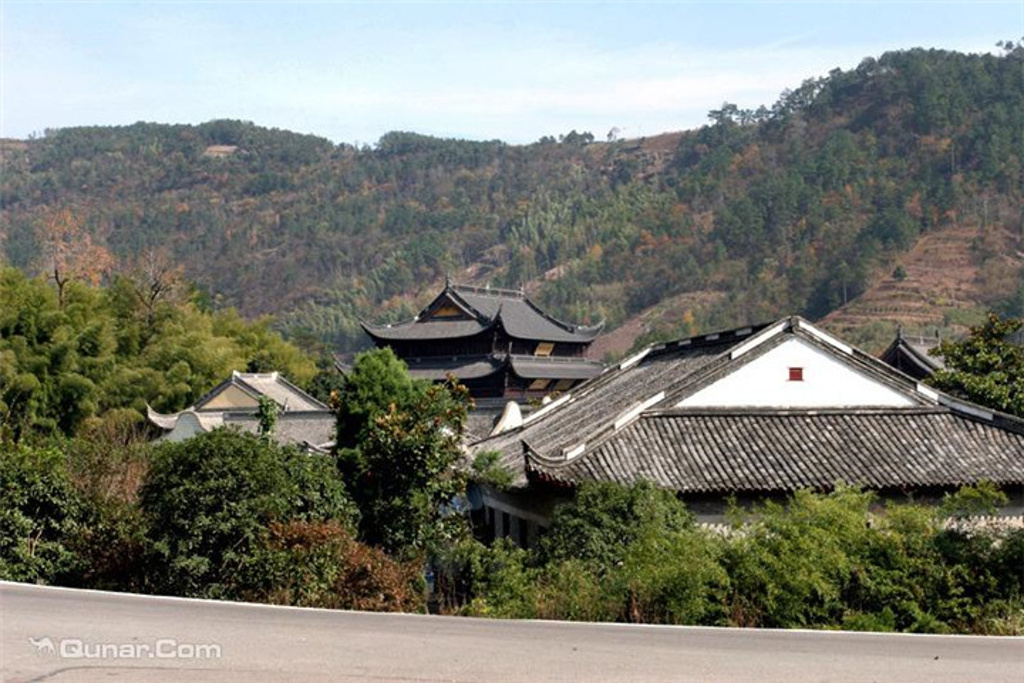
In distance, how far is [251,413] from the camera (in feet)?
161

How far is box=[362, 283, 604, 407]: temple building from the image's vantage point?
6550 centimetres

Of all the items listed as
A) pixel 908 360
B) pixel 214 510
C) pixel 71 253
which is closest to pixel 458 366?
pixel 908 360

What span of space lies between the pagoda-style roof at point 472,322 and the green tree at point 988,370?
35.9 meters

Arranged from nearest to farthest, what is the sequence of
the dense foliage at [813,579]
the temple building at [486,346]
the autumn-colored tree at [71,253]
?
1. the dense foliage at [813,579]
2. the temple building at [486,346]
3. the autumn-colored tree at [71,253]

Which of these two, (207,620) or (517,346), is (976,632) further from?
(517,346)

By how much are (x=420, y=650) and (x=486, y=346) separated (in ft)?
190

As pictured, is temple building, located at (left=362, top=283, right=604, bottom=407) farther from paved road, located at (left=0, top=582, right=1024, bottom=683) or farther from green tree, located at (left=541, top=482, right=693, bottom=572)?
paved road, located at (left=0, top=582, right=1024, bottom=683)

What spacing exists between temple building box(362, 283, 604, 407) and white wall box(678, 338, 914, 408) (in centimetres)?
4048

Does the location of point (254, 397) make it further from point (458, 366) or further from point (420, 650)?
point (420, 650)

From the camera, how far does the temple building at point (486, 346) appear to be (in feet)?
215

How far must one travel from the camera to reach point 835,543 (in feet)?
46.9

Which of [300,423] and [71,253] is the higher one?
[71,253]

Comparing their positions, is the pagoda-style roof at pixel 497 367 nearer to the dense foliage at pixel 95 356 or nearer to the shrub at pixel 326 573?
the dense foliage at pixel 95 356

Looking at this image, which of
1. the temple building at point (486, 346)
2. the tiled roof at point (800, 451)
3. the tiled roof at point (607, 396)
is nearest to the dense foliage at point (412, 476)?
A: the tiled roof at point (800, 451)
